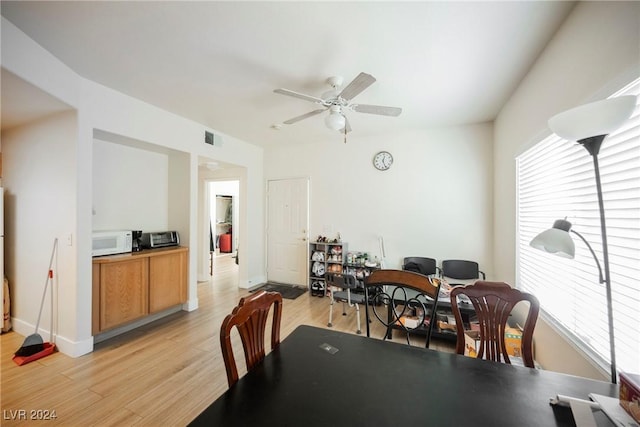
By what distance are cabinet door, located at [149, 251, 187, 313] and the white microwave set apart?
12.4 inches

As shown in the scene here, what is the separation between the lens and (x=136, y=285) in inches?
109

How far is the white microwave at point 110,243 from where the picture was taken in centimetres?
256

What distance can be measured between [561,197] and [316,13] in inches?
85.0

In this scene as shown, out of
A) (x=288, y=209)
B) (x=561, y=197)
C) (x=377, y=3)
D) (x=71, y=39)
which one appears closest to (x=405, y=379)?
(x=561, y=197)

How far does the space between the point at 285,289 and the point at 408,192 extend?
9.05 feet

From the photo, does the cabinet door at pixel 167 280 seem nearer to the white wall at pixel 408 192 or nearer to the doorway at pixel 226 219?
the white wall at pixel 408 192

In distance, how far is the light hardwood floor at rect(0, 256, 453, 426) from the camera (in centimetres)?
166

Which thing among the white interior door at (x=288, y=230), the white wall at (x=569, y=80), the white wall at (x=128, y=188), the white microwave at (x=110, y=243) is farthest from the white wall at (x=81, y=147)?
the white wall at (x=569, y=80)

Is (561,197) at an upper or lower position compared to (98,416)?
upper

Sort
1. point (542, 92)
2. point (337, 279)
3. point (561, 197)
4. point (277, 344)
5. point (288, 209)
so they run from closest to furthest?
point (277, 344) → point (561, 197) → point (542, 92) → point (337, 279) → point (288, 209)

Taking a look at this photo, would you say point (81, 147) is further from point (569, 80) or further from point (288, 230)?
point (569, 80)

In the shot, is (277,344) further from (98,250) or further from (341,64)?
(98,250)

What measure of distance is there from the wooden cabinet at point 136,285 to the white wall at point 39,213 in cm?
22

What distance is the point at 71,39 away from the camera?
71.5 inches
